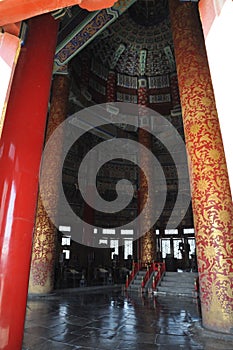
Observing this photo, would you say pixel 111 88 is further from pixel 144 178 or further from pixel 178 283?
pixel 178 283

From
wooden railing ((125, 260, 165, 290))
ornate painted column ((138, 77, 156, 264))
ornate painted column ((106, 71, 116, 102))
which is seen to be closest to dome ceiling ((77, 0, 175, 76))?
ornate painted column ((106, 71, 116, 102))

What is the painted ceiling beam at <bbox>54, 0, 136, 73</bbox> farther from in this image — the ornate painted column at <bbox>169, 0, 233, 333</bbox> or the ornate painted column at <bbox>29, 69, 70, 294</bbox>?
the ornate painted column at <bbox>169, 0, 233, 333</bbox>

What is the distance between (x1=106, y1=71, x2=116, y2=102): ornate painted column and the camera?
13.2 metres

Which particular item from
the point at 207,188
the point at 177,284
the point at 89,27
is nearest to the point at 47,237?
the point at 177,284

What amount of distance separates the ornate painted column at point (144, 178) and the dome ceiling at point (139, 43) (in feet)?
3.19

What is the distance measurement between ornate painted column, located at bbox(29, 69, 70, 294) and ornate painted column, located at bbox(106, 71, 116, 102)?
492cm

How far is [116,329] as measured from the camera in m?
3.61

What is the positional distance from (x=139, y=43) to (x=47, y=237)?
32.7 feet

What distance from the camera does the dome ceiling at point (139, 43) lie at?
452 inches

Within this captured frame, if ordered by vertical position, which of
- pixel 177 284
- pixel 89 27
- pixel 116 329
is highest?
pixel 89 27

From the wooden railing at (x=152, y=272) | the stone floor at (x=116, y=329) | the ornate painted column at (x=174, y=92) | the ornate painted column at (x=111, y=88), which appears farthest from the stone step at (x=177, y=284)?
the ornate painted column at (x=111, y=88)

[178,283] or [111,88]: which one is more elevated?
[111,88]

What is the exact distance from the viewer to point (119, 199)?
1516cm

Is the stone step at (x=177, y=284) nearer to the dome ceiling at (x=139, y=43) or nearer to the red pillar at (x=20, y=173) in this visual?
the red pillar at (x=20, y=173)
